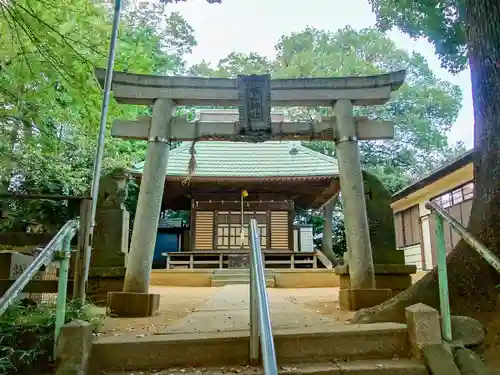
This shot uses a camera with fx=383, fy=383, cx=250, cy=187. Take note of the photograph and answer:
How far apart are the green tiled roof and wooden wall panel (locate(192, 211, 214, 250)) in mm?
1969

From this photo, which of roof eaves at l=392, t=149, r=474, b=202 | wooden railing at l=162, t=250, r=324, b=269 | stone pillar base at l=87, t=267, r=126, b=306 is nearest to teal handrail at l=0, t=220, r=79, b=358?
stone pillar base at l=87, t=267, r=126, b=306

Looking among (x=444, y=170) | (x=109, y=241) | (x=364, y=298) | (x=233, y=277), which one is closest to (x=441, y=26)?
(x=364, y=298)

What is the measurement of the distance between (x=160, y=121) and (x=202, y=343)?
3.40 m

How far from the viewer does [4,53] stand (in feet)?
11.5

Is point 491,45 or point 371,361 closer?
point 371,361

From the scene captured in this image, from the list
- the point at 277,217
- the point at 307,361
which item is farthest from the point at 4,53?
the point at 277,217

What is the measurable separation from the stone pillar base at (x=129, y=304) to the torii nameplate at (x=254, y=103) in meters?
2.62

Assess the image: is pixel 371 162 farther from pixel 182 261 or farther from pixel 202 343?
pixel 202 343

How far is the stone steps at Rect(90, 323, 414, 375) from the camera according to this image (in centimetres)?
261

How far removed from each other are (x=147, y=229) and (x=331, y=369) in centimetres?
304

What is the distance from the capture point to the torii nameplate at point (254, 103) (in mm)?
5422

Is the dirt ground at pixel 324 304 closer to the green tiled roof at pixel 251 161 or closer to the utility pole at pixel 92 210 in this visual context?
the utility pole at pixel 92 210

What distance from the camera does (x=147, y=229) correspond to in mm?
4840

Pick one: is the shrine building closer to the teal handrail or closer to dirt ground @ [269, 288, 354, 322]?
dirt ground @ [269, 288, 354, 322]
